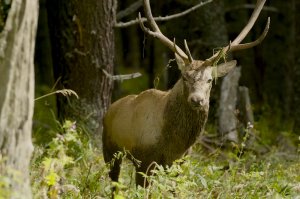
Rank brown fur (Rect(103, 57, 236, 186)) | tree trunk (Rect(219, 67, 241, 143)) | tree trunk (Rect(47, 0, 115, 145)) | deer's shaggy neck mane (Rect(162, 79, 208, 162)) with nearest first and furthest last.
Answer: brown fur (Rect(103, 57, 236, 186)) → deer's shaggy neck mane (Rect(162, 79, 208, 162)) → tree trunk (Rect(47, 0, 115, 145)) → tree trunk (Rect(219, 67, 241, 143))

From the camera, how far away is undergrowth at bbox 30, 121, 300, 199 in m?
4.72

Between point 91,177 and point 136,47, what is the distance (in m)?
21.2

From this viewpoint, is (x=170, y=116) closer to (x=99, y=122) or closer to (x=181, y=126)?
(x=181, y=126)

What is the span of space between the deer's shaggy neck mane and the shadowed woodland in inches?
9.7

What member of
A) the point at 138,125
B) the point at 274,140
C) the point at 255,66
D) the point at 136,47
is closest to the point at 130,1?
the point at 255,66

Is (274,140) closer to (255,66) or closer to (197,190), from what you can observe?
(197,190)

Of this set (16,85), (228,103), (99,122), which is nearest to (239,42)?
(99,122)

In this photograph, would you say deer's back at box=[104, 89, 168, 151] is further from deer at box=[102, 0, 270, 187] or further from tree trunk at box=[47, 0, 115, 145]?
tree trunk at box=[47, 0, 115, 145]

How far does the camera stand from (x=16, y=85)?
165 inches

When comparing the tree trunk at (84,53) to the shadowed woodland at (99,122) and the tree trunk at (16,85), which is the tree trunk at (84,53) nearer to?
the shadowed woodland at (99,122)

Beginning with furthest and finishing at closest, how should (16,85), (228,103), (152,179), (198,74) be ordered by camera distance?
1. (228,103)
2. (198,74)
3. (152,179)
4. (16,85)

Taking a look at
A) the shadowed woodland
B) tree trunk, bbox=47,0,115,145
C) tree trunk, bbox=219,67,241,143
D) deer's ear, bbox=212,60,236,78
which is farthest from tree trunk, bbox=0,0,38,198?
tree trunk, bbox=219,67,241,143

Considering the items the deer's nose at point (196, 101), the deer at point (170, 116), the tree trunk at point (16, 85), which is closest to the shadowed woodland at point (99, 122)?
the tree trunk at point (16, 85)

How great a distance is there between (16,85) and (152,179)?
4.82ft
